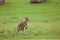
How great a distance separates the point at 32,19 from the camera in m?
1.85

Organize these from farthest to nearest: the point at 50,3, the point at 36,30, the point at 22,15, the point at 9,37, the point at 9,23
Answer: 1. the point at 50,3
2. the point at 22,15
3. the point at 9,23
4. the point at 36,30
5. the point at 9,37

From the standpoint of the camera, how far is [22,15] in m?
1.94

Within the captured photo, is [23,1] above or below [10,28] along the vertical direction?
above

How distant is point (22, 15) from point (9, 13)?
0.51 feet

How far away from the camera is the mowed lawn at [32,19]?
1.53m

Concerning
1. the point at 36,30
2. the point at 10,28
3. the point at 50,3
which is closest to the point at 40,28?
the point at 36,30

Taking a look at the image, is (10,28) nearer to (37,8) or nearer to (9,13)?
(9,13)

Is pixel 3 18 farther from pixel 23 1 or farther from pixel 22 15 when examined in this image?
pixel 23 1

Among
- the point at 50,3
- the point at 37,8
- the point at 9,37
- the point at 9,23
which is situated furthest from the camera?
the point at 50,3

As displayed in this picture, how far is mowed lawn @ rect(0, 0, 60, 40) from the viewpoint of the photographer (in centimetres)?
153

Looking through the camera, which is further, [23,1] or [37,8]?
[23,1]

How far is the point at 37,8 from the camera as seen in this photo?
212cm

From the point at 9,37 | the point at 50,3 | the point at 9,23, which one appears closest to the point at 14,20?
the point at 9,23

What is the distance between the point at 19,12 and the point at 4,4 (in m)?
0.30
